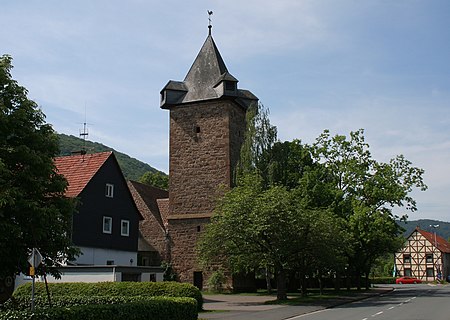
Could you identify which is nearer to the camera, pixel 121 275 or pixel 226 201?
pixel 121 275

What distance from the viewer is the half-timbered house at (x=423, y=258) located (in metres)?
95.9

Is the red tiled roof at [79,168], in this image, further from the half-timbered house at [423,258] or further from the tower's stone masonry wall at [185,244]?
the half-timbered house at [423,258]

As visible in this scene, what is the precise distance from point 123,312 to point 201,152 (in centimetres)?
3019

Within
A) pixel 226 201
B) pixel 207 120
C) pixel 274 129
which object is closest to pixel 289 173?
pixel 274 129

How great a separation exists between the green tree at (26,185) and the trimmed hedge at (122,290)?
23.9 feet

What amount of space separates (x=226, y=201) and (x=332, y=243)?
7.10m

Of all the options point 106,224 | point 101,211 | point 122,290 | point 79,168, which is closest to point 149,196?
point 106,224

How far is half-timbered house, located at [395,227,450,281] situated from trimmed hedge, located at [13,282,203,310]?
253 feet

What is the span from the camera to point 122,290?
25797 mm

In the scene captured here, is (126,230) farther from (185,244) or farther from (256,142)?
(256,142)

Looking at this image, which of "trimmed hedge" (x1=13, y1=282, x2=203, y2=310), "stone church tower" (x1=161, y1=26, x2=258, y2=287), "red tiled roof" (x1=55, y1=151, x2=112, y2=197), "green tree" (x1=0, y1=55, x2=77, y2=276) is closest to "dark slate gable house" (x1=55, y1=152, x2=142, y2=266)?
"red tiled roof" (x1=55, y1=151, x2=112, y2=197)

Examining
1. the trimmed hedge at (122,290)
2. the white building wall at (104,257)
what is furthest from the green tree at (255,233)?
the white building wall at (104,257)

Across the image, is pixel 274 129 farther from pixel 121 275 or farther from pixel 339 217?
pixel 121 275

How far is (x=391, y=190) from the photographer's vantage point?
148 ft
